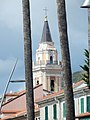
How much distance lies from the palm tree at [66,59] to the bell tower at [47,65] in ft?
459

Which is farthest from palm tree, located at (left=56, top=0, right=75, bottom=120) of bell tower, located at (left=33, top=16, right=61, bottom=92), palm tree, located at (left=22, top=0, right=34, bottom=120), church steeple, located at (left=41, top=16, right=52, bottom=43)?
church steeple, located at (left=41, top=16, right=52, bottom=43)

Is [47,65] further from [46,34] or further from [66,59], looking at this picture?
[66,59]

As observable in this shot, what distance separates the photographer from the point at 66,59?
85.7 feet

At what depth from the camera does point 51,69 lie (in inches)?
6786

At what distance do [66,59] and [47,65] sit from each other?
14738 centimetres

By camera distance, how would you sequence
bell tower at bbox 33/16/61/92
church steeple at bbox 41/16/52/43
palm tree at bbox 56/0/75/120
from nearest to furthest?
palm tree at bbox 56/0/75/120, bell tower at bbox 33/16/61/92, church steeple at bbox 41/16/52/43

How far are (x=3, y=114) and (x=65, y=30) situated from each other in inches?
2727

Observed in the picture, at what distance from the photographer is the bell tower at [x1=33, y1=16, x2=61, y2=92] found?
16925 centimetres

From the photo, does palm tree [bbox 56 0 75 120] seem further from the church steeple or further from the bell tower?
the church steeple

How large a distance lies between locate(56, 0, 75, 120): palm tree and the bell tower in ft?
459

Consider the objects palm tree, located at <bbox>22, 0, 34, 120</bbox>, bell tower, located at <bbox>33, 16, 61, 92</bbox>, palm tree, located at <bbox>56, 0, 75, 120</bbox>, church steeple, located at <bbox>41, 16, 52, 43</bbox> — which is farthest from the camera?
church steeple, located at <bbox>41, 16, 52, 43</bbox>

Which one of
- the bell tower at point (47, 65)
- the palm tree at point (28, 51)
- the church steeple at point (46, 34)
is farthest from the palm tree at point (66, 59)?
the church steeple at point (46, 34)

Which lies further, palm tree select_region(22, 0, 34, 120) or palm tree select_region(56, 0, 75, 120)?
palm tree select_region(22, 0, 34, 120)

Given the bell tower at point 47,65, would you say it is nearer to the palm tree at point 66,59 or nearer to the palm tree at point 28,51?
the palm tree at point 28,51
